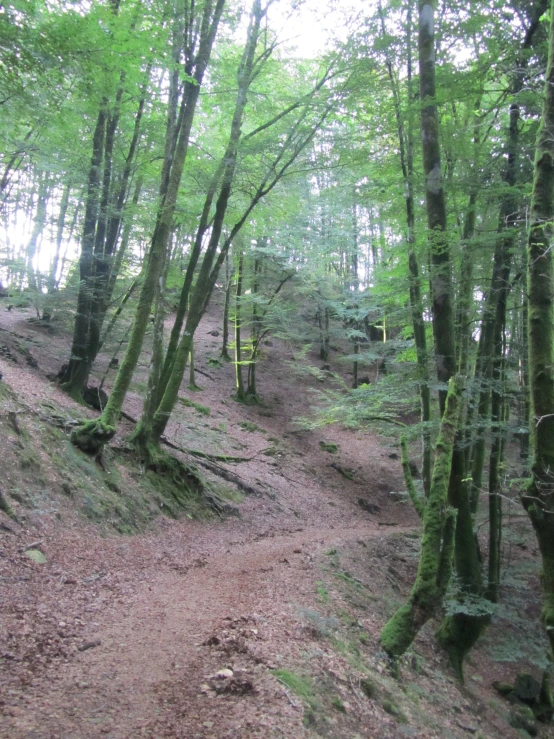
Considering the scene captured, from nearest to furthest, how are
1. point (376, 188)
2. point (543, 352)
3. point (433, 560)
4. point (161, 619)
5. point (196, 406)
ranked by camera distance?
1. point (543, 352)
2. point (161, 619)
3. point (433, 560)
4. point (376, 188)
5. point (196, 406)

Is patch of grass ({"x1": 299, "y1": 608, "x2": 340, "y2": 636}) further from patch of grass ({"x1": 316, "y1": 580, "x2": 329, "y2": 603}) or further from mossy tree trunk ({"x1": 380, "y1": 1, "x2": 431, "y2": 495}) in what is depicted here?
mossy tree trunk ({"x1": 380, "y1": 1, "x2": 431, "y2": 495})

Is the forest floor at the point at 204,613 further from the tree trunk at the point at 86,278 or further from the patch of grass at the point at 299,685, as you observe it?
the tree trunk at the point at 86,278

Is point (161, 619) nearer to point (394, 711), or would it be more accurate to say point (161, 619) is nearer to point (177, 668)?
point (177, 668)

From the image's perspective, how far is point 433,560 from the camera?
17.7ft

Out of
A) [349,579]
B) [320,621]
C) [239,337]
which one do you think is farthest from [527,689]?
[239,337]

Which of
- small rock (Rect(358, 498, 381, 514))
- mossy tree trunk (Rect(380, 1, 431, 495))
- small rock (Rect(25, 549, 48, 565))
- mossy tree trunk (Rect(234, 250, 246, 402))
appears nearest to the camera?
small rock (Rect(25, 549, 48, 565))

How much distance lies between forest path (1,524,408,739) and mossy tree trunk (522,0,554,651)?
264 centimetres

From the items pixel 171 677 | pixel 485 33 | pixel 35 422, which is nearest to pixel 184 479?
pixel 35 422

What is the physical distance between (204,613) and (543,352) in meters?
4.49

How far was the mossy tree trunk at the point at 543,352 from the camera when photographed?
13.9 ft

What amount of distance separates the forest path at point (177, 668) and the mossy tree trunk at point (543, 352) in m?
2.64

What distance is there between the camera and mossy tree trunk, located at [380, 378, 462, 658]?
211 inches

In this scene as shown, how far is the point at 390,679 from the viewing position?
205 inches

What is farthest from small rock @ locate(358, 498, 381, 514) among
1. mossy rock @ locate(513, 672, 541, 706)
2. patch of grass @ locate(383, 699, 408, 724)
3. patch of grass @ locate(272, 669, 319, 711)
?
patch of grass @ locate(272, 669, 319, 711)
